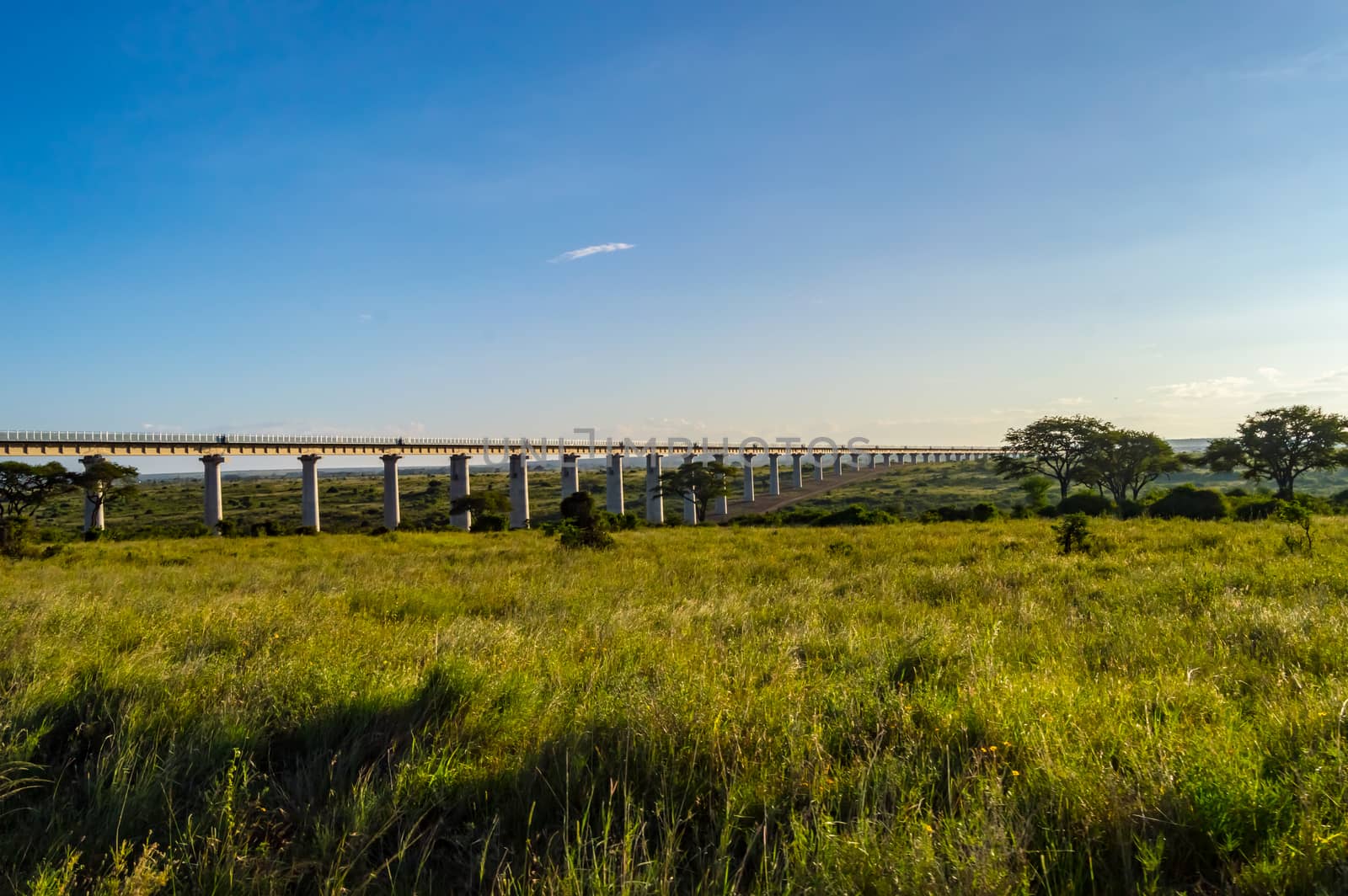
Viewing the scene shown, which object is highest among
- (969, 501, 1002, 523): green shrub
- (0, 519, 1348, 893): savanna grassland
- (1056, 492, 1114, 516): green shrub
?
(0, 519, 1348, 893): savanna grassland

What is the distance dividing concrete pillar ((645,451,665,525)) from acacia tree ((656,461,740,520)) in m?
2.55

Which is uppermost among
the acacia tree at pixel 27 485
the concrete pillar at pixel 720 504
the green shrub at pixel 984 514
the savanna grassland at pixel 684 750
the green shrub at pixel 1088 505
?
the acacia tree at pixel 27 485

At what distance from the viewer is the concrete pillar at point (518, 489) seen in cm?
7338

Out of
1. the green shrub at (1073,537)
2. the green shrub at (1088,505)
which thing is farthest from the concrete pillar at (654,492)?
the green shrub at (1073,537)

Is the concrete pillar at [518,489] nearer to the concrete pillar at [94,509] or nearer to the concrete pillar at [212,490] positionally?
the concrete pillar at [212,490]

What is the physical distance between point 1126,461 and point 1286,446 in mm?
10046

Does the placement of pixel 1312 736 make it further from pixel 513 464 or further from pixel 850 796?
pixel 513 464

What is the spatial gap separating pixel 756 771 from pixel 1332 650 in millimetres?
5404

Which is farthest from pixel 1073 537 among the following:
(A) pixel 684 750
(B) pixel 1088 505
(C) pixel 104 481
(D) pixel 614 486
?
(D) pixel 614 486

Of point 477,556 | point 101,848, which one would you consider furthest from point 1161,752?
point 477,556

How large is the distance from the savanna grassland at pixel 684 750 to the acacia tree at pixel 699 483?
62650 mm

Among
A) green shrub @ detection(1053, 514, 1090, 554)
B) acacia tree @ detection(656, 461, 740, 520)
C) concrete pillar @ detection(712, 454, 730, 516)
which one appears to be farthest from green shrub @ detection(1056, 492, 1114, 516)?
concrete pillar @ detection(712, 454, 730, 516)

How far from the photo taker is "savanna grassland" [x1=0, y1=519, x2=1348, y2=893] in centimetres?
265

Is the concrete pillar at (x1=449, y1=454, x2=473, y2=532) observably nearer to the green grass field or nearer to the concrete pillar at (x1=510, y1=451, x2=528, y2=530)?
the green grass field
